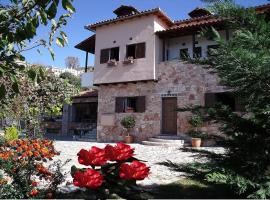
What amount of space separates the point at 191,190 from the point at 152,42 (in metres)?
12.7

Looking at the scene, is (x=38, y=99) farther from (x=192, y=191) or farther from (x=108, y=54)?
(x=192, y=191)

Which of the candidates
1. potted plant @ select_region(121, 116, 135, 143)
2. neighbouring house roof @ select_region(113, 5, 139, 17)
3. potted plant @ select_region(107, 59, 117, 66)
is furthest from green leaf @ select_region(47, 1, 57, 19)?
neighbouring house roof @ select_region(113, 5, 139, 17)

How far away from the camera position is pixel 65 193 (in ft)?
14.9

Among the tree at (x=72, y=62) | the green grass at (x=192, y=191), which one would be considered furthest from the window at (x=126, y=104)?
the tree at (x=72, y=62)

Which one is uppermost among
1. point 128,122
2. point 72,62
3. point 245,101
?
point 72,62

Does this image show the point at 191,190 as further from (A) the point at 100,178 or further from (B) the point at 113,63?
(B) the point at 113,63

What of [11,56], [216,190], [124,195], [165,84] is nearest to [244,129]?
[216,190]

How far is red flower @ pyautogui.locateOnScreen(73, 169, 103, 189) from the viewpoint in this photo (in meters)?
2.48

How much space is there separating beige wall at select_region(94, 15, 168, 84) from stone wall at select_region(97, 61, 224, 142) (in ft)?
1.89

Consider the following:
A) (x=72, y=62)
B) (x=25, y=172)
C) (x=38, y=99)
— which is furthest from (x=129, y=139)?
(x=72, y=62)

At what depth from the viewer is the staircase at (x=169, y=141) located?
15120 mm

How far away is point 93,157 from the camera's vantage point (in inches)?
106

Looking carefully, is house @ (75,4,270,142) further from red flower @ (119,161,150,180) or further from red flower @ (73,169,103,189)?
red flower @ (73,169,103,189)

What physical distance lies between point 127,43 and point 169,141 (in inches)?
256
